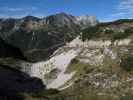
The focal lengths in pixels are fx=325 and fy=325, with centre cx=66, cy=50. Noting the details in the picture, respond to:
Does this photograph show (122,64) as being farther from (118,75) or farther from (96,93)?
(96,93)

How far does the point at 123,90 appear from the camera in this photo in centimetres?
16412

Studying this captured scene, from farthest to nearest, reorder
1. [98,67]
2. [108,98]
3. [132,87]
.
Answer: [98,67] → [132,87] → [108,98]

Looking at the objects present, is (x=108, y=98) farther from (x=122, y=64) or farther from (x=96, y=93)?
(x=122, y=64)

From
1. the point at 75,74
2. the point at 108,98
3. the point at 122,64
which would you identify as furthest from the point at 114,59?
the point at 108,98

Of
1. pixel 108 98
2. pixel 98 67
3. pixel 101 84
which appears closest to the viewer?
pixel 108 98

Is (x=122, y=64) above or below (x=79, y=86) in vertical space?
above

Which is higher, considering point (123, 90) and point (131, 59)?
point (131, 59)

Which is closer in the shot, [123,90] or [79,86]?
[123,90]

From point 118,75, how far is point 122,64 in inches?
426

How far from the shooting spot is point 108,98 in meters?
152

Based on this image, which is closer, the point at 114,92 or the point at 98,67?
the point at 114,92

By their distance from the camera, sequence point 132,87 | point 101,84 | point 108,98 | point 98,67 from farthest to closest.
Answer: point 98,67
point 101,84
point 132,87
point 108,98

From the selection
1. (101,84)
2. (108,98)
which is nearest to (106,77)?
(101,84)

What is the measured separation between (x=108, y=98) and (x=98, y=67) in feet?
144
